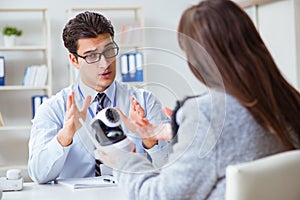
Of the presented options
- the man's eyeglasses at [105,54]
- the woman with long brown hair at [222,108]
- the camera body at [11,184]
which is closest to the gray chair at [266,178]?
the woman with long brown hair at [222,108]

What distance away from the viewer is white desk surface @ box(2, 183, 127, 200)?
6.37 feet

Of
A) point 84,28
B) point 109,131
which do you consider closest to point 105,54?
point 109,131

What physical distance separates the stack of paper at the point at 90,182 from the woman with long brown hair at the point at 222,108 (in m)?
0.72

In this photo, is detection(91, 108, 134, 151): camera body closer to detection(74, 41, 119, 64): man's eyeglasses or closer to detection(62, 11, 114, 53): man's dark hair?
detection(74, 41, 119, 64): man's eyeglasses

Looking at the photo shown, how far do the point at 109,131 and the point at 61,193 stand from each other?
0.54 meters

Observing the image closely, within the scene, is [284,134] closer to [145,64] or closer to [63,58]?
[145,64]

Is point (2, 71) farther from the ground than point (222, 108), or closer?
closer

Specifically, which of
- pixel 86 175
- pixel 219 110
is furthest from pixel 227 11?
pixel 86 175

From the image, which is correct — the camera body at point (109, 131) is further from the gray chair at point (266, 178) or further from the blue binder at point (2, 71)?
the blue binder at point (2, 71)

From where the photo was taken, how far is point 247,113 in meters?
1.37

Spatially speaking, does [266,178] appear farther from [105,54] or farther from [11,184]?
[11,184]

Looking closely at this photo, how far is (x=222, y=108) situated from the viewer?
136cm

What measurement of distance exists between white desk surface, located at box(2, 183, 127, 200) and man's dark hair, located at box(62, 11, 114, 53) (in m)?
0.50

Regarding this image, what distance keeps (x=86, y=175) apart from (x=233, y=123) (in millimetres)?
1115
